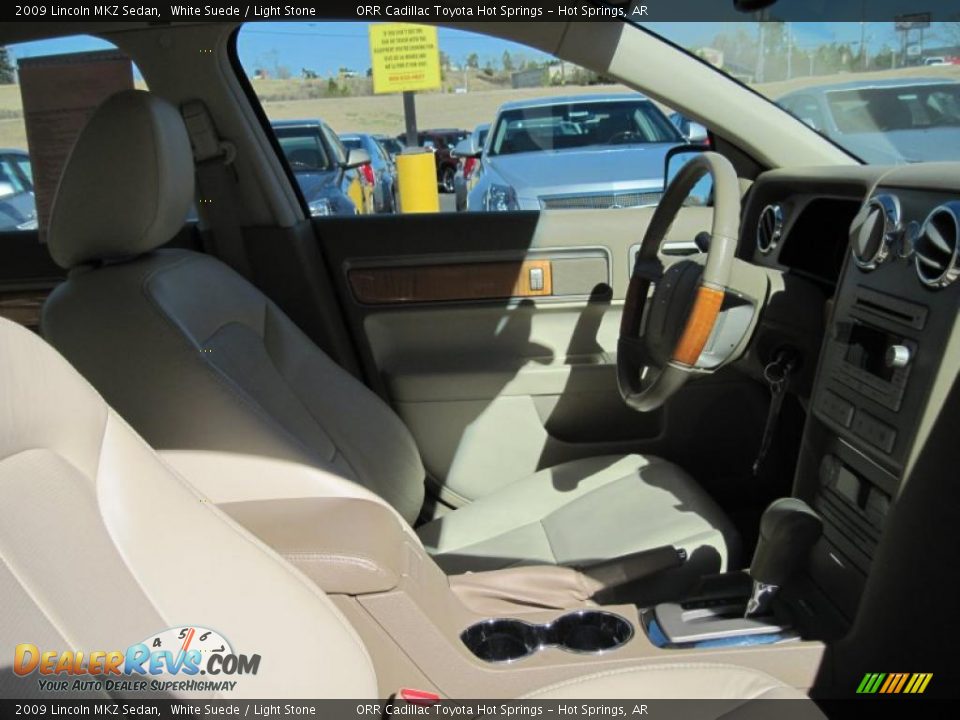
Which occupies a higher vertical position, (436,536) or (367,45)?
(367,45)

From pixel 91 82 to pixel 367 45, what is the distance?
2.30 ft

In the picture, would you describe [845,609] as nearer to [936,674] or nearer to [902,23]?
[936,674]

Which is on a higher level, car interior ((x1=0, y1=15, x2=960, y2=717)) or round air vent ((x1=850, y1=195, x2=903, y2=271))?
round air vent ((x1=850, y1=195, x2=903, y2=271))

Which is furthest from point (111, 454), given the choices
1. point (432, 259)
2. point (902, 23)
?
point (902, 23)

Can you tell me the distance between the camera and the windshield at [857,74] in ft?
6.41

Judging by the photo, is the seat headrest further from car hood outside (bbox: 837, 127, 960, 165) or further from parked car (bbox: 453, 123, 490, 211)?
car hood outside (bbox: 837, 127, 960, 165)

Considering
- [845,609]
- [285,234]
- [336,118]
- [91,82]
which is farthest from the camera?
[336,118]

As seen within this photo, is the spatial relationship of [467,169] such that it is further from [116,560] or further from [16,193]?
[116,560]

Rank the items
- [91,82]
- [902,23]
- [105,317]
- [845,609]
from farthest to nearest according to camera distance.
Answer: [91,82]
[902,23]
[105,317]
[845,609]

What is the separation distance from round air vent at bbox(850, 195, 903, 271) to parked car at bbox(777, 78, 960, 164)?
0.35 meters

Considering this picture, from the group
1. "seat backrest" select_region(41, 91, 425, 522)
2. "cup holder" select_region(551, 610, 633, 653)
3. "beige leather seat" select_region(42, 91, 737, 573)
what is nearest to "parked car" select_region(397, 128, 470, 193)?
"beige leather seat" select_region(42, 91, 737, 573)

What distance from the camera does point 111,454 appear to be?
1.12 m

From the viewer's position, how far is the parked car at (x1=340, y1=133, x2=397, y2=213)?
2.86 metres

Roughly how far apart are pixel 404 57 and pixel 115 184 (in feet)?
3.90
